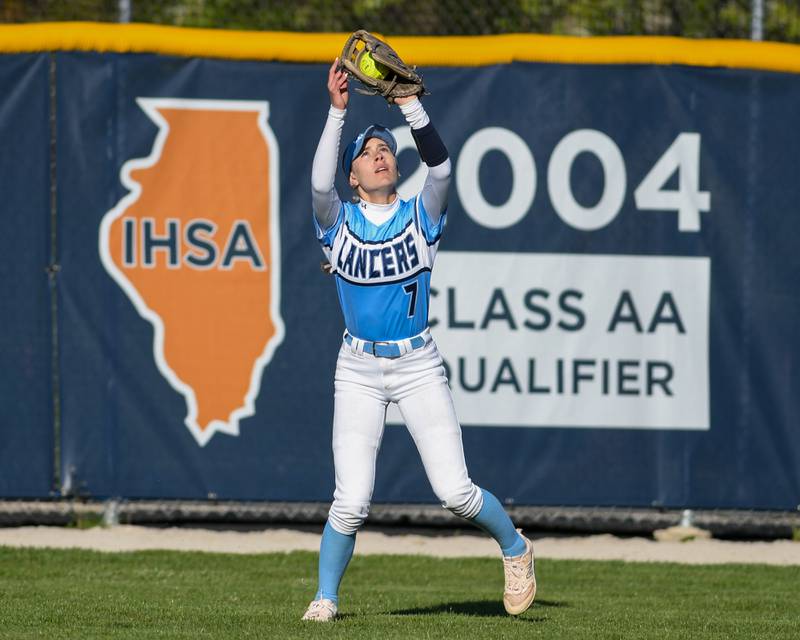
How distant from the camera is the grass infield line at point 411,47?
7840 mm

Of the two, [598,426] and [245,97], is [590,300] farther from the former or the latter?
[245,97]

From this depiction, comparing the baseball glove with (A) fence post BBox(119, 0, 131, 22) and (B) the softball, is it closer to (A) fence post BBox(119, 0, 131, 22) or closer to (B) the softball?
(B) the softball

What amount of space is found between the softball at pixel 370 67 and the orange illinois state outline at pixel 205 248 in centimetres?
273

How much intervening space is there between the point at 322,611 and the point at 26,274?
11.3 feet

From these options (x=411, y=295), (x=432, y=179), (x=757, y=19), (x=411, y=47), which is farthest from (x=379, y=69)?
(x=757, y=19)

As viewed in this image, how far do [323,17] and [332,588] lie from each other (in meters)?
6.08

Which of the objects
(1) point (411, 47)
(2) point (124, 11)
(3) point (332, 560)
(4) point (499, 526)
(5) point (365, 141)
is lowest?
(3) point (332, 560)

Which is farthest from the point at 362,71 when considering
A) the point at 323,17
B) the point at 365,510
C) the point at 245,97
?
the point at 323,17

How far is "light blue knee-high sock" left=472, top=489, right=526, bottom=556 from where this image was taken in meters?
5.30

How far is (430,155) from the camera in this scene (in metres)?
5.22

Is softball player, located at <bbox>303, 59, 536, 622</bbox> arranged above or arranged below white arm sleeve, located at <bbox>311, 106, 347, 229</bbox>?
below

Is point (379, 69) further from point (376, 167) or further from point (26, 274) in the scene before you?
point (26, 274)

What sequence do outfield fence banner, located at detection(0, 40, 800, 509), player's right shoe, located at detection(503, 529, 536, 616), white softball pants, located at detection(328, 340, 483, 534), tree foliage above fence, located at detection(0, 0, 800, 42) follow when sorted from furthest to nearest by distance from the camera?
tree foliage above fence, located at detection(0, 0, 800, 42)
outfield fence banner, located at detection(0, 40, 800, 509)
player's right shoe, located at detection(503, 529, 536, 616)
white softball pants, located at detection(328, 340, 483, 534)

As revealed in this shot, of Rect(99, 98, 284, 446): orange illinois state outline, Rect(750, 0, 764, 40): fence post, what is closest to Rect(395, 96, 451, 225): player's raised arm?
Rect(99, 98, 284, 446): orange illinois state outline
